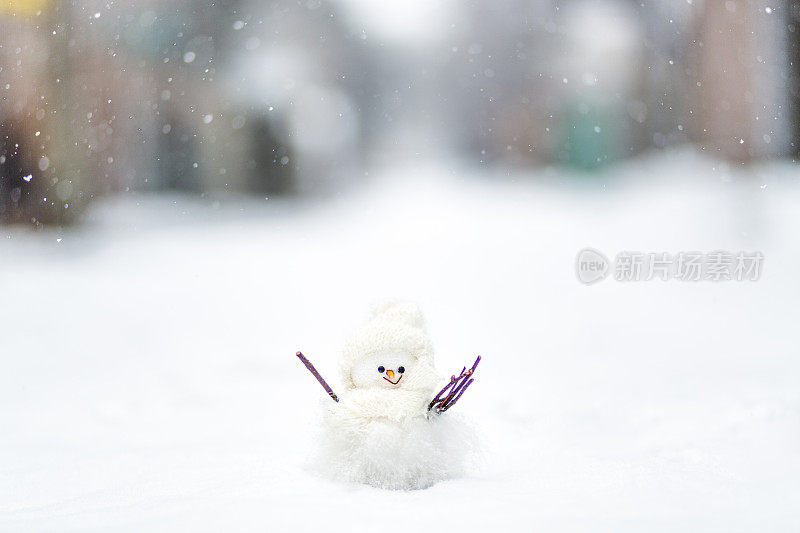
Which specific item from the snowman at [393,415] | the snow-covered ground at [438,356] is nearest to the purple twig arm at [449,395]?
the snowman at [393,415]

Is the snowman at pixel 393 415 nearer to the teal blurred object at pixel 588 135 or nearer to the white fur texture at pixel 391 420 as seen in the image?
the white fur texture at pixel 391 420

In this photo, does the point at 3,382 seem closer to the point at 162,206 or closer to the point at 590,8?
the point at 162,206

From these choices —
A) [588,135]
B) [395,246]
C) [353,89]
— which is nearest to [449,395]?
[395,246]

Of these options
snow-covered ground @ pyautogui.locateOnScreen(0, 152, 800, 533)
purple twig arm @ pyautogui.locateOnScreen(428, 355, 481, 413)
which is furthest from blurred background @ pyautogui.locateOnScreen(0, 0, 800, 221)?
purple twig arm @ pyautogui.locateOnScreen(428, 355, 481, 413)

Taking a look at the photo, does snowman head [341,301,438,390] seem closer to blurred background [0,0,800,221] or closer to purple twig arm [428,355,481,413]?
purple twig arm [428,355,481,413]

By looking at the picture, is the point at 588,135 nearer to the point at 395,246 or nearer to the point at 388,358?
the point at 395,246

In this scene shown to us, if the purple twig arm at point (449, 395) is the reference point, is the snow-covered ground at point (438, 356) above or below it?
below

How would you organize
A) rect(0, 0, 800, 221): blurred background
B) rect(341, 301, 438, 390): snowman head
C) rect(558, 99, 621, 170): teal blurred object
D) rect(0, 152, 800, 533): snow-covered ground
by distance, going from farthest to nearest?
rect(558, 99, 621, 170): teal blurred object < rect(0, 0, 800, 221): blurred background < rect(341, 301, 438, 390): snowman head < rect(0, 152, 800, 533): snow-covered ground
